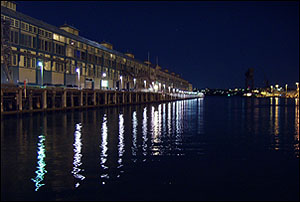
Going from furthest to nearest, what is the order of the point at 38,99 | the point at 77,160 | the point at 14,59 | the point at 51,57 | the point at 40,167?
the point at 51,57 → the point at 14,59 → the point at 38,99 → the point at 77,160 → the point at 40,167

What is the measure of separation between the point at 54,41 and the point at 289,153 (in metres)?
53.1

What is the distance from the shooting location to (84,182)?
1162 cm

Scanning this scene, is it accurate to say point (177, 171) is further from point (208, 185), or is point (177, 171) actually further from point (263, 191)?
point (263, 191)

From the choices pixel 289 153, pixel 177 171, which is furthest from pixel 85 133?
pixel 289 153

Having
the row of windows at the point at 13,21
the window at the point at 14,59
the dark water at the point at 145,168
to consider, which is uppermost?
the row of windows at the point at 13,21

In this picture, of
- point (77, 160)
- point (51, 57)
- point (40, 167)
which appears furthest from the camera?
point (51, 57)

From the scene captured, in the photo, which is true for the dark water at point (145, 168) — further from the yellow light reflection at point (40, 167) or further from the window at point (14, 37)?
the window at point (14, 37)

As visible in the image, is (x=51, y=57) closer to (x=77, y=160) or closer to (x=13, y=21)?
(x=13, y=21)

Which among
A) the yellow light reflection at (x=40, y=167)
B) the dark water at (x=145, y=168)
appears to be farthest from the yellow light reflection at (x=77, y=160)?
the yellow light reflection at (x=40, y=167)

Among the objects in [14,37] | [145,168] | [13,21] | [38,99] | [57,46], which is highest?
[13,21]

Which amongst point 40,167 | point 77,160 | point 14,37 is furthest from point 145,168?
point 14,37

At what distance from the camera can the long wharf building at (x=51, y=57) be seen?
48656 mm

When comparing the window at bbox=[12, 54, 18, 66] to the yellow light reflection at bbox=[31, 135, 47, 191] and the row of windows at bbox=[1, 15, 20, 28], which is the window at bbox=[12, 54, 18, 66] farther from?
the yellow light reflection at bbox=[31, 135, 47, 191]

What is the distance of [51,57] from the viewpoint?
59.5 m
